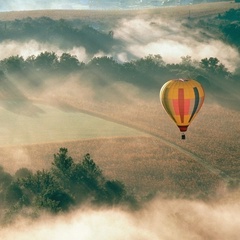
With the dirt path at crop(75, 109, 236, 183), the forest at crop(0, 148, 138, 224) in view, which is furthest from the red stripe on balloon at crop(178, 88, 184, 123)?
→ the forest at crop(0, 148, 138, 224)

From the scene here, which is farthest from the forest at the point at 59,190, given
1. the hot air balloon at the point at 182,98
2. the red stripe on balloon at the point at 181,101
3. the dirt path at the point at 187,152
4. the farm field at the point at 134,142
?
the dirt path at the point at 187,152

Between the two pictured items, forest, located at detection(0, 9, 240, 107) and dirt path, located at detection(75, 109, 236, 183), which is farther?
forest, located at detection(0, 9, 240, 107)

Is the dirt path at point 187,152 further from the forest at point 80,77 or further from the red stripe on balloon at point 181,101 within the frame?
the red stripe on balloon at point 181,101

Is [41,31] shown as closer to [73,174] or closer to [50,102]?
[50,102]

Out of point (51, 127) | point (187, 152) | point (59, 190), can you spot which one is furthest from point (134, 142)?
point (59, 190)

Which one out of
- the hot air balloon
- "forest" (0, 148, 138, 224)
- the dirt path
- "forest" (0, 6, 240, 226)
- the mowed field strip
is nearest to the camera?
"forest" (0, 148, 138, 224)

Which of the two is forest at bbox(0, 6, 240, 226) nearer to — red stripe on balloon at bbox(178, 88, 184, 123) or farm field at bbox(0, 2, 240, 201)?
farm field at bbox(0, 2, 240, 201)
